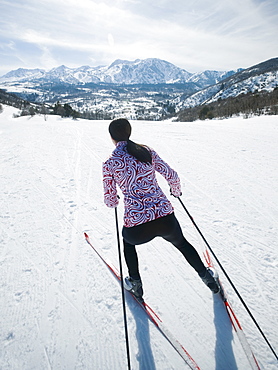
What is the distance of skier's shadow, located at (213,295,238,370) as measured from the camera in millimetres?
1883

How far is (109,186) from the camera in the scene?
2057mm

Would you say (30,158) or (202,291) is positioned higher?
(30,158)

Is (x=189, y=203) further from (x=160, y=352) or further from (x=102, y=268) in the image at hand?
(x=160, y=352)

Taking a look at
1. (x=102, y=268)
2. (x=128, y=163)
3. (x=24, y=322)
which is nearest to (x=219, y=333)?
(x=102, y=268)

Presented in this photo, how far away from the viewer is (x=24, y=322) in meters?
2.26

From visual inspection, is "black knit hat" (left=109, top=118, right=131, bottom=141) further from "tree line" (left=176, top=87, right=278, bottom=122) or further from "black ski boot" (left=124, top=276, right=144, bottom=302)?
"tree line" (left=176, top=87, right=278, bottom=122)

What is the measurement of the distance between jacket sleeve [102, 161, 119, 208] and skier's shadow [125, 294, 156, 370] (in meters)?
1.31

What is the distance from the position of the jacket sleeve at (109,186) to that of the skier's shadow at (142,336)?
1.31 meters

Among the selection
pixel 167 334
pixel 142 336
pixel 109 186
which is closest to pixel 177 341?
pixel 167 334

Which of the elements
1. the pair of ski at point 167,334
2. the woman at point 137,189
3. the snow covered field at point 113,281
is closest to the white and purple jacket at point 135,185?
the woman at point 137,189

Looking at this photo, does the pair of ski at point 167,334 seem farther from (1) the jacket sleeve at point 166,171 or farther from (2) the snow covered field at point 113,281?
(1) the jacket sleeve at point 166,171

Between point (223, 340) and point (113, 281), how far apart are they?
1441 millimetres

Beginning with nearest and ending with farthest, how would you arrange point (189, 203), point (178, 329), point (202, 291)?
point (178, 329), point (202, 291), point (189, 203)

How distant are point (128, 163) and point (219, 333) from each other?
202 centimetres
